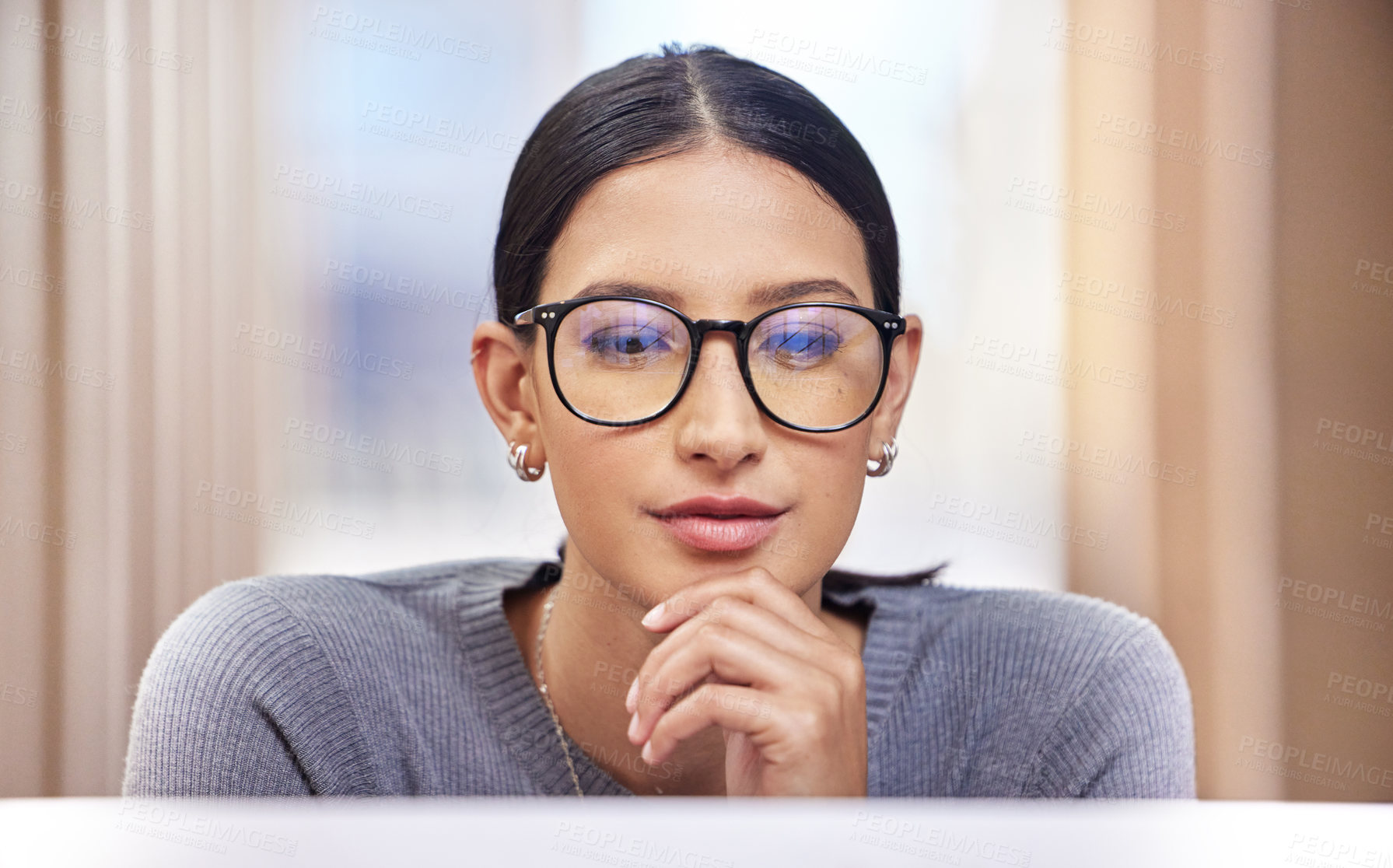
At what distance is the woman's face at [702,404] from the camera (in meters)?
0.81

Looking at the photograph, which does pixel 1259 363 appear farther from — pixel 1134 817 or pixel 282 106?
pixel 282 106

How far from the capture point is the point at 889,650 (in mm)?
981

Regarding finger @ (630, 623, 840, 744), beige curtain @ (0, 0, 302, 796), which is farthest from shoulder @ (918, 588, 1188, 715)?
beige curtain @ (0, 0, 302, 796)

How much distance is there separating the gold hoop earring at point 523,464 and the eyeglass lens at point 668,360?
0.30 feet

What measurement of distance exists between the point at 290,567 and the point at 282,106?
498mm

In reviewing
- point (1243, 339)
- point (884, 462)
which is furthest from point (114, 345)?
point (1243, 339)

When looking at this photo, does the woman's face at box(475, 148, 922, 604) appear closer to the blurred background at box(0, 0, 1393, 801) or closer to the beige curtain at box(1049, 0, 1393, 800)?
the blurred background at box(0, 0, 1393, 801)

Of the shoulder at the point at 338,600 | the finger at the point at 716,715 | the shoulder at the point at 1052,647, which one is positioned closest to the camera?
the finger at the point at 716,715

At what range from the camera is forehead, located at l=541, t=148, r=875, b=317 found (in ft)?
2.65

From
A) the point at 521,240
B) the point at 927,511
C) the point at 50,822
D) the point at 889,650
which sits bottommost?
the point at 50,822

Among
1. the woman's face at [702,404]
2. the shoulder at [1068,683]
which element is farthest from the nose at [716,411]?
the shoulder at [1068,683]

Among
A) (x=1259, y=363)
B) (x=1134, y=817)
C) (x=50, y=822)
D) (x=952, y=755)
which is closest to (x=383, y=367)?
(x=50, y=822)

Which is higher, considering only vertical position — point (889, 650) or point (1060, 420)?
point (1060, 420)

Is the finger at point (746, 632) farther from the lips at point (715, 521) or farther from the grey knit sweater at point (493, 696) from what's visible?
the grey knit sweater at point (493, 696)
